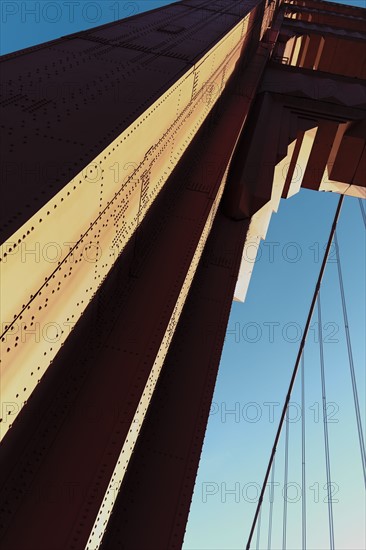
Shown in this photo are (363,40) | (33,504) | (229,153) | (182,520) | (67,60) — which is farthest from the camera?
(363,40)

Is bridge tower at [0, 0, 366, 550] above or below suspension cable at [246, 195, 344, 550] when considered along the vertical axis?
above

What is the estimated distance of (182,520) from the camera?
4.07m

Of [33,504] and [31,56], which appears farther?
[31,56]

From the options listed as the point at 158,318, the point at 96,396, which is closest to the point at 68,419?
the point at 96,396

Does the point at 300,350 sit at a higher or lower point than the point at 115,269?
lower

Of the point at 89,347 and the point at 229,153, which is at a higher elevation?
the point at 229,153

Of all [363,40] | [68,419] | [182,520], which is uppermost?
[363,40]

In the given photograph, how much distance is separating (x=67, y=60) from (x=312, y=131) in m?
5.83

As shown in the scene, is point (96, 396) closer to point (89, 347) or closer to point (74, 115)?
point (89, 347)

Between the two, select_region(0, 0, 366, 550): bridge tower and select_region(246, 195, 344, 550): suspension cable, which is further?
select_region(246, 195, 344, 550): suspension cable

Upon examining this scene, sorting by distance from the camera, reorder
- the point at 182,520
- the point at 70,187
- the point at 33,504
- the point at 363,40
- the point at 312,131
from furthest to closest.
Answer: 1. the point at 363,40
2. the point at 312,131
3. the point at 182,520
4. the point at 33,504
5. the point at 70,187

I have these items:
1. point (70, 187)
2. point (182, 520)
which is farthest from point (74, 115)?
point (182, 520)

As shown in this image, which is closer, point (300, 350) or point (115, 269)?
point (115, 269)

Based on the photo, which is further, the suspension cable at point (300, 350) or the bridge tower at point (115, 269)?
the suspension cable at point (300, 350)
